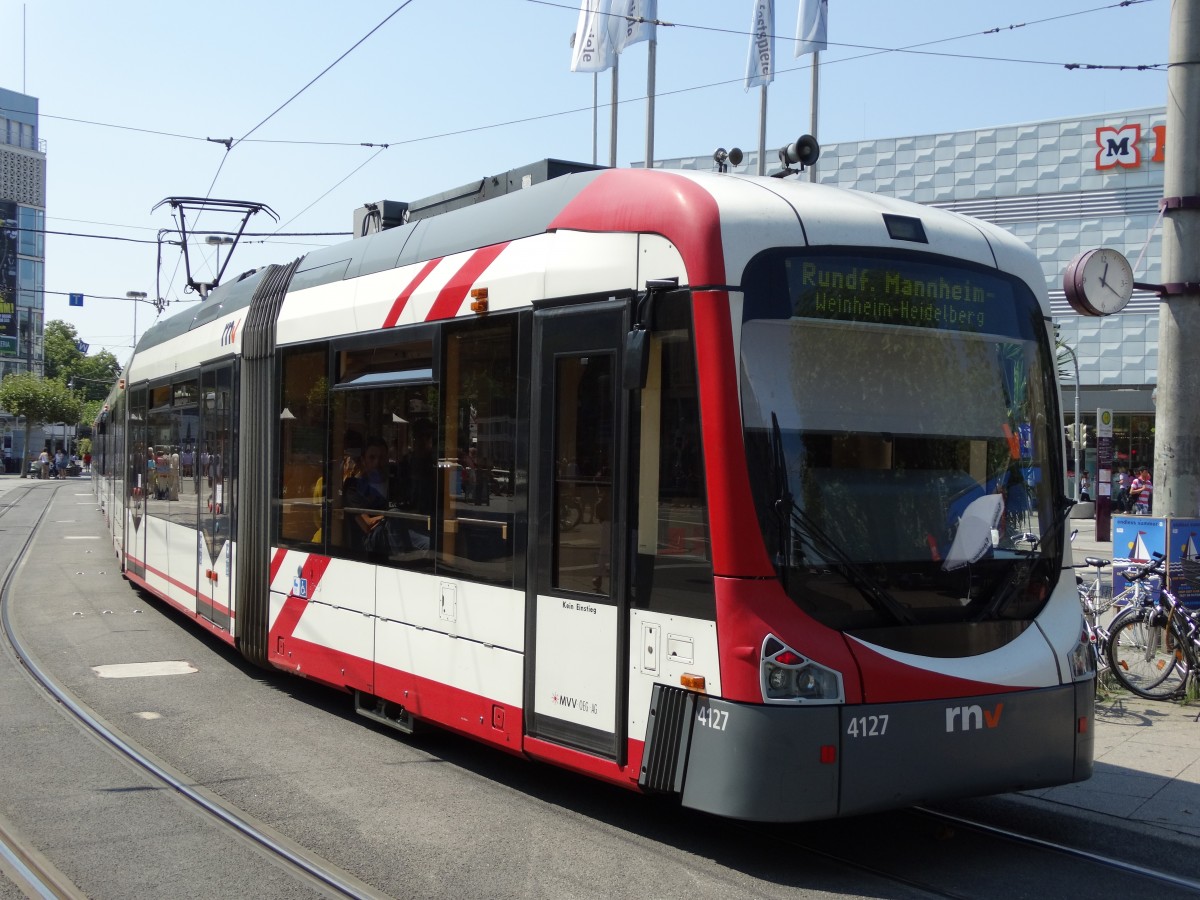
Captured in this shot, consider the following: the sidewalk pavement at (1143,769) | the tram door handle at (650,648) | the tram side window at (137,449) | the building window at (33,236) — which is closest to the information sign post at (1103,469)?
the sidewalk pavement at (1143,769)

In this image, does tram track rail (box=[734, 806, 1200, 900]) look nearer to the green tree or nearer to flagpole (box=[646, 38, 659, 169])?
flagpole (box=[646, 38, 659, 169])

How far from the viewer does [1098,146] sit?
43.0 meters

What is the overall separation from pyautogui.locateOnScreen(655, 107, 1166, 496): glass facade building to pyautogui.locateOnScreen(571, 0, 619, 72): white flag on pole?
1653 cm

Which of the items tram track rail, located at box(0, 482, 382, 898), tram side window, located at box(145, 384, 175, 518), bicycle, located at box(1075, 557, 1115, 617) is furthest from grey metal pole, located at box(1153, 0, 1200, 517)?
tram side window, located at box(145, 384, 175, 518)

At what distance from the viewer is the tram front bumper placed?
5.03 metres

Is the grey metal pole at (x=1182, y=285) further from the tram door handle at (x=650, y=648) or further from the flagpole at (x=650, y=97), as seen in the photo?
the flagpole at (x=650, y=97)

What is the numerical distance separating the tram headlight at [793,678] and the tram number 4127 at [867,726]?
116 millimetres

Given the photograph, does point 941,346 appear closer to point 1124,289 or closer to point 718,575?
A: point 718,575

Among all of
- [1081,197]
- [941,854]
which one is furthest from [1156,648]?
[1081,197]

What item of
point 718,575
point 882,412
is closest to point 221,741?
point 718,575

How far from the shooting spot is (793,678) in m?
5.09

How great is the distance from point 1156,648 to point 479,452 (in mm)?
5427

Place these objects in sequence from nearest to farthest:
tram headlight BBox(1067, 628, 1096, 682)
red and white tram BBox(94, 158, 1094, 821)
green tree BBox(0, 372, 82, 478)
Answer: red and white tram BBox(94, 158, 1094, 821) → tram headlight BBox(1067, 628, 1096, 682) → green tree BBox(0, 372, 82, 478)

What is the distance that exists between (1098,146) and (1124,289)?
3687cm
